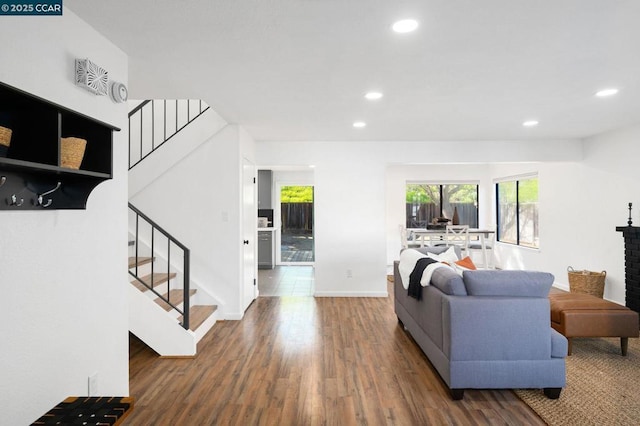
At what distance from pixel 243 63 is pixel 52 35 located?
1251 mm

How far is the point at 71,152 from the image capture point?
6.00 feet

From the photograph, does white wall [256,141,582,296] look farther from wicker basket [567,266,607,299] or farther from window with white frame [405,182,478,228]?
window with white frame [405,182,478,228]

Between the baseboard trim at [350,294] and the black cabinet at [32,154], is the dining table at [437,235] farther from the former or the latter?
the black cabinet at [32,154]

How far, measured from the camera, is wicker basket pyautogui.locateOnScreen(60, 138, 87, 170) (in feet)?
5.91

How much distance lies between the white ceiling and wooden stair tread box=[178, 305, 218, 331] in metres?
2.30

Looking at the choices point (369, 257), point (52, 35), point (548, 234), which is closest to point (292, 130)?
point (369, 257)

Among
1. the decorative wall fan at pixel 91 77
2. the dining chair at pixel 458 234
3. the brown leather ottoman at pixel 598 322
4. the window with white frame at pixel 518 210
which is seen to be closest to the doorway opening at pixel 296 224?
the dining chair at pixel 458 234

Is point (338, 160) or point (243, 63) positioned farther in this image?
point (338, 160)

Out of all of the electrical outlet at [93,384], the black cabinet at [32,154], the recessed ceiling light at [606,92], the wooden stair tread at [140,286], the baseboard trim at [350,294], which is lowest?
the baseboard trim at [350,294]

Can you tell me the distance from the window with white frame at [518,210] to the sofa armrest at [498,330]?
17.3 feet

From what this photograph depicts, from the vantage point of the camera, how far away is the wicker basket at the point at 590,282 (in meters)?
5.56

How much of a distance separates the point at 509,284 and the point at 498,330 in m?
0.35

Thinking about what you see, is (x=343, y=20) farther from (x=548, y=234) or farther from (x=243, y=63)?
(x=548, y=234)

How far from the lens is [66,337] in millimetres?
2062
